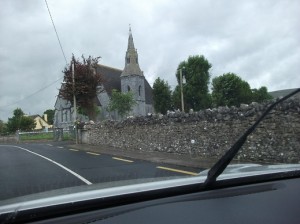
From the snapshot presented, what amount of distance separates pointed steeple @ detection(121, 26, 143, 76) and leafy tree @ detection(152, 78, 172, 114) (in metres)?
17.2

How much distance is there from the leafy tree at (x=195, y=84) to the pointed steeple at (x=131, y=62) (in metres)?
20.6

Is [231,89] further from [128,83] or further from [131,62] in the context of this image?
[131,62]

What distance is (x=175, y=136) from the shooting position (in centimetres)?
1852

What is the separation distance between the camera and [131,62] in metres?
84.2

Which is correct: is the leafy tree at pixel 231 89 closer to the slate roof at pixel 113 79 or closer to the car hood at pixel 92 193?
the slate roof at pixel 113 79

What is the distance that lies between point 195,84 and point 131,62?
2554 centimetres

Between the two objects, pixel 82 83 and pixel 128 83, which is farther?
pixel 128 83

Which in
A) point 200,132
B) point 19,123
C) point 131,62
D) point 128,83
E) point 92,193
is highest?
point 131,62

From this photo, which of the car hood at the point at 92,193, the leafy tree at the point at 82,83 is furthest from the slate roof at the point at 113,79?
the car hood at the point at 92,193

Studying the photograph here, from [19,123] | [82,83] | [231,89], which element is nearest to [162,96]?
[231,89]

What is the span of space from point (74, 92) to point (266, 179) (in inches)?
1318

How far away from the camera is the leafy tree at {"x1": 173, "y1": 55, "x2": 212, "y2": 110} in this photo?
199 ft

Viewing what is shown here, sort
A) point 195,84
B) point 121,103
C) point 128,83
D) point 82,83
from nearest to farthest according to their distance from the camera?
point 82,83, point 195,84, point 121,103, point 128,83

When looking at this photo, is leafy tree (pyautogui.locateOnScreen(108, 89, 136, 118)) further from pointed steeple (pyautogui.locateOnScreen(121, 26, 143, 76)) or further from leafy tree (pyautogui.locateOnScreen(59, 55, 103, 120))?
leafy tree (pyautogui.locateOnScreen(59, 55, 103, 120))
